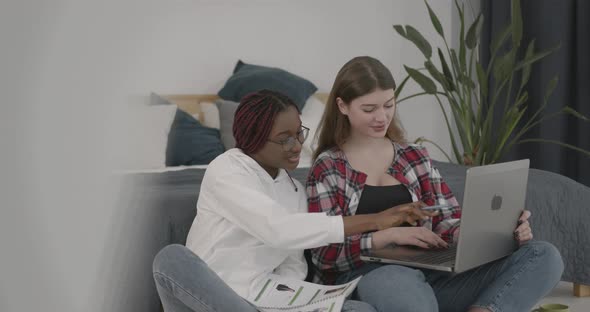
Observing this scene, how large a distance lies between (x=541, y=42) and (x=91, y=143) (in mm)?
3456

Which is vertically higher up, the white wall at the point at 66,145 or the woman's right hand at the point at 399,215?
the white wall at the point at 66,145

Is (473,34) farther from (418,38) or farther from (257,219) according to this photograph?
(257,219)

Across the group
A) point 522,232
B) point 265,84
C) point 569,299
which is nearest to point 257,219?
point 522,232

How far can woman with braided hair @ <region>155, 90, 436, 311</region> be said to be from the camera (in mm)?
1164

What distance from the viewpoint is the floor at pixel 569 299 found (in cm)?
227

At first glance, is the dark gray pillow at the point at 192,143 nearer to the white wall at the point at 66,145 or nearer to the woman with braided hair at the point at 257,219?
the woman with braided hair at the point at 257,219

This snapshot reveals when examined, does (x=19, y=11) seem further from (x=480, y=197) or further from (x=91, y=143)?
(x=480, y=197)

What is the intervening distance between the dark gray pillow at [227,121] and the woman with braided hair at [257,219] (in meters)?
1.77

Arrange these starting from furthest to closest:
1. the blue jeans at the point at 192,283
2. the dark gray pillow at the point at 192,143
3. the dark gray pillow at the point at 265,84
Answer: the dark gray pillow at the point at 265,84 → the dark gray pillow at the point at 192,143 → the blue jeans at the point at 192,283

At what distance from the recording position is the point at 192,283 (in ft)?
3.63

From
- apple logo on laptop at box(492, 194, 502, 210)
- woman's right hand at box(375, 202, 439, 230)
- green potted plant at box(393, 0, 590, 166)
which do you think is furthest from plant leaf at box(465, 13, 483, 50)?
woman's right hand at box(375, 202, 439, 230)

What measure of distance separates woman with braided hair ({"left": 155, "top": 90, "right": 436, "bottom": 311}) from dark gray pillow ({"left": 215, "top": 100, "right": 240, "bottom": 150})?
177 centimetres

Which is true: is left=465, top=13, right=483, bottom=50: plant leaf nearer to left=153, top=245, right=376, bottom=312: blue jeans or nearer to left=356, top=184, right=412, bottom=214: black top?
left=356, top=184, right=412, bottom=214: black top

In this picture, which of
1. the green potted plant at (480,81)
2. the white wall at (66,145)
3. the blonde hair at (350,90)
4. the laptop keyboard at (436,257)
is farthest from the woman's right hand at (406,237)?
the green potted plant at (480,81)
